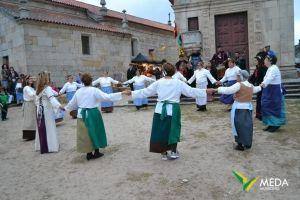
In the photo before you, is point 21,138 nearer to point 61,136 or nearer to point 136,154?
point 61,136

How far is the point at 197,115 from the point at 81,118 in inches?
186

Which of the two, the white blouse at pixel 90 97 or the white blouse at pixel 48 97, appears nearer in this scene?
the white blouse at pixel 90 97

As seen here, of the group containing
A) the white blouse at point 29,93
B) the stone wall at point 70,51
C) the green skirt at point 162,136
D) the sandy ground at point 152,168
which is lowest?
the sandy ground at point 152,168

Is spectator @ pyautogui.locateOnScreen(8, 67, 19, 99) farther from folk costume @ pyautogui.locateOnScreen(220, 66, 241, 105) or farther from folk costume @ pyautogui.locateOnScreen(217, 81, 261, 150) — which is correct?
folk costume @ pyautogui.locateOnScreen(217, 81, 261, 150)

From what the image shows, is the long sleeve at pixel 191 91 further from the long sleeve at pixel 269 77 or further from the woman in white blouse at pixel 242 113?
the long sleeve at pixel 269 77

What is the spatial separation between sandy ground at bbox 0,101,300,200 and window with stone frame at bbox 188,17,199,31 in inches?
357

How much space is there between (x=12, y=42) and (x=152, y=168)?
1462cm

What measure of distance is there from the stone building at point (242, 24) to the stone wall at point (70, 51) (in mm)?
6303

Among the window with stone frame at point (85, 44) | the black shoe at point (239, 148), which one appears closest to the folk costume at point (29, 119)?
the black shoe at point (239, 148)

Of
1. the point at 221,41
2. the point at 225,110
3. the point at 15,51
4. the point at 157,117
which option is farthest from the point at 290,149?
the point at 15,51

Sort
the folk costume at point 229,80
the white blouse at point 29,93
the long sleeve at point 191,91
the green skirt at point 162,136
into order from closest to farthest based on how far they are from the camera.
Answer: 1. the green skirt at point 162,136
2. the long sleeve at point 191,91
3. the white blouse at point 29,93
4. the folk costume at point 229,80

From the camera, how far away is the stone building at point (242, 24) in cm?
1475

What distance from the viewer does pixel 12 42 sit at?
1747 centimetres

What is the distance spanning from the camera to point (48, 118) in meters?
7.18
